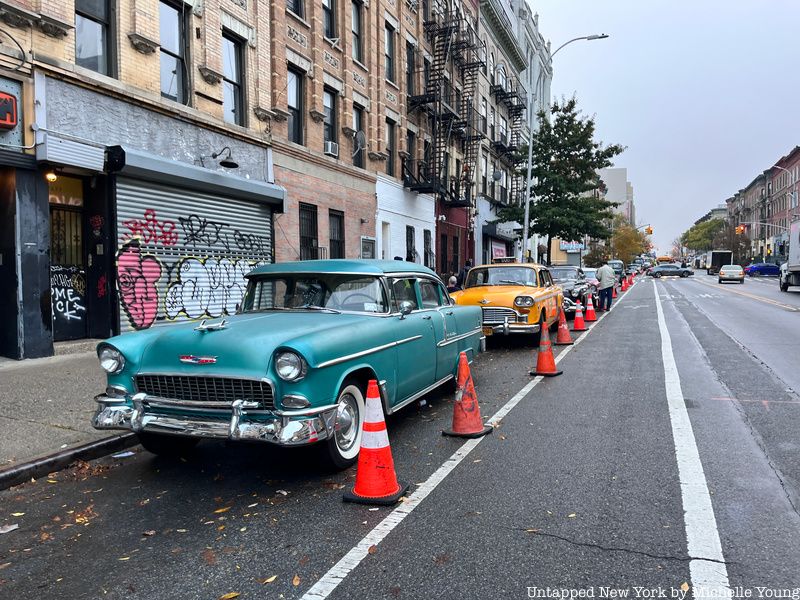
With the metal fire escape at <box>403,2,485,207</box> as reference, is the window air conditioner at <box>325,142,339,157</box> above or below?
below

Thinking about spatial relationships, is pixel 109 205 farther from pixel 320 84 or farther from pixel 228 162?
pixel 320 84

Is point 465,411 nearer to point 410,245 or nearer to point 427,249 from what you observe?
point 410,245

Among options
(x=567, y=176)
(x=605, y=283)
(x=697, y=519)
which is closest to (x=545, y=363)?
(x=697, y=519)

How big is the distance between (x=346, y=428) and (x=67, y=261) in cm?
828

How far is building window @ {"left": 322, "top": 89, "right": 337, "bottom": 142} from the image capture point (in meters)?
18.5

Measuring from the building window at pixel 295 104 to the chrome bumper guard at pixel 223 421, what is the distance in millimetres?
13118

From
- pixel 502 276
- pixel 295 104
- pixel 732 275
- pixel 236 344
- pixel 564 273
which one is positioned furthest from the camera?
pixel 732 275

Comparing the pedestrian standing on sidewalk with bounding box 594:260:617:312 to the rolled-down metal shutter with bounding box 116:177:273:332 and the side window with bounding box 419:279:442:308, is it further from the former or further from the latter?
the side window with bounding box 419:279:442:308

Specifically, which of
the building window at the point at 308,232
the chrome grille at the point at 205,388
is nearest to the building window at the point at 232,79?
the building window at the point at 308,232

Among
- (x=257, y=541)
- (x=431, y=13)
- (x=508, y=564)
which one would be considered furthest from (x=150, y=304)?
(x=431, y=13)

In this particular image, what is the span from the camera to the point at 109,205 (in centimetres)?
1105

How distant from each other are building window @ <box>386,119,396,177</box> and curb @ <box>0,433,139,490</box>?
1817 cm

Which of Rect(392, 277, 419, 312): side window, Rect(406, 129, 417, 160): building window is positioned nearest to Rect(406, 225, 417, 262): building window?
Rect(406, 129, 417, 160): building window

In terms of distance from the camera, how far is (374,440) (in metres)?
4.23
